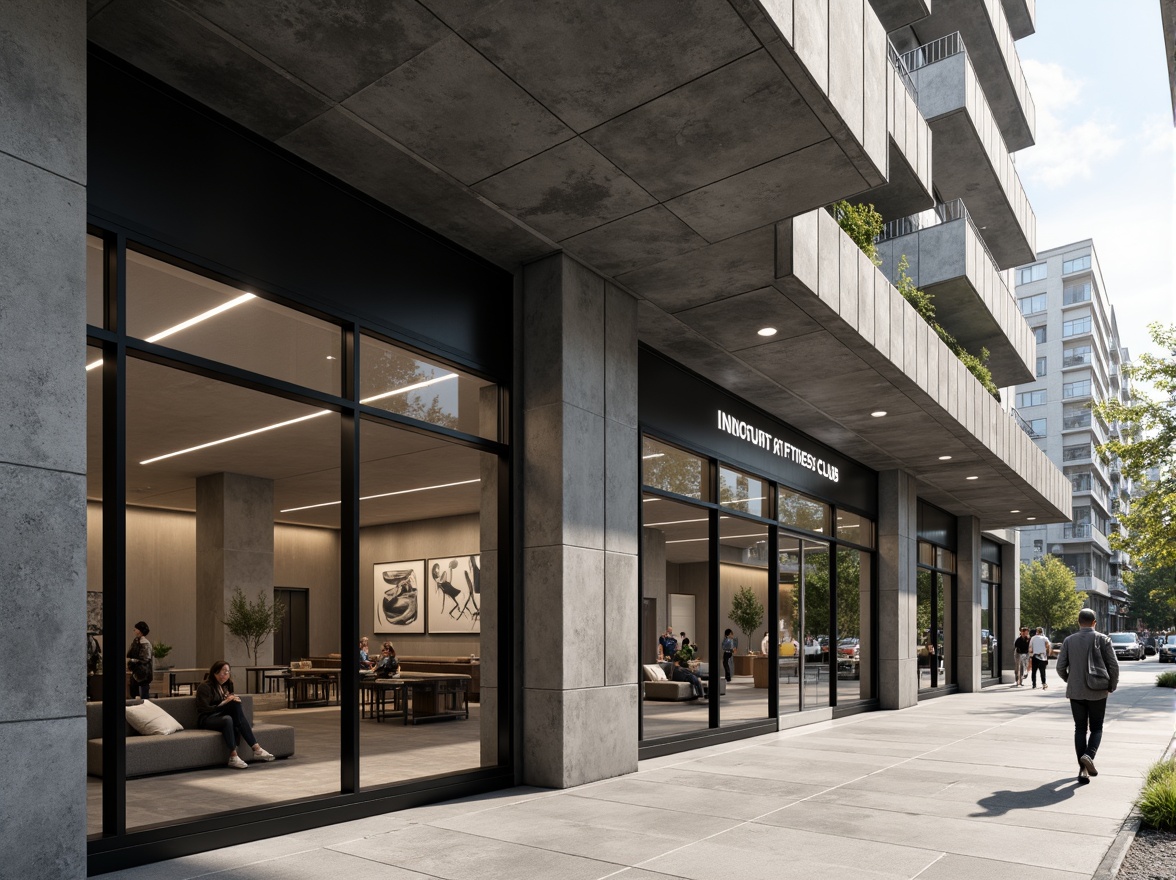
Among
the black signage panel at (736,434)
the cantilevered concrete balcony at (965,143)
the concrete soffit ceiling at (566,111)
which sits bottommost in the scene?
the black signage panel at (736,434)

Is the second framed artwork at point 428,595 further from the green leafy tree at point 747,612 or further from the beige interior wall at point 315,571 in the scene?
the green leafy tree at point 747,612

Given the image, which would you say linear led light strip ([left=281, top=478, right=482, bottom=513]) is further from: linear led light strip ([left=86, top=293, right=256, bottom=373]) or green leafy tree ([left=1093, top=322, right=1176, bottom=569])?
green leafy tree ([left=1093, top=322, right=1176, bottom=569])

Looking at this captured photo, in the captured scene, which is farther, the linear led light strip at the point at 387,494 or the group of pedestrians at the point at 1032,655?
the group of pedestrians at the point at 1032,655

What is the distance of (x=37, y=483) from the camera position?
5.34 metres

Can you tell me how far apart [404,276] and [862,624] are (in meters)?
15.5

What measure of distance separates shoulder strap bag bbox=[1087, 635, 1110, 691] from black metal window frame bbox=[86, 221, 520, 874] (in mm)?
6048

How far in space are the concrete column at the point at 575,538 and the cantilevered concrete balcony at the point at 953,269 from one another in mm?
12966

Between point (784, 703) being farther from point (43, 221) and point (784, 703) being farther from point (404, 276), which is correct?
point (43, 221)

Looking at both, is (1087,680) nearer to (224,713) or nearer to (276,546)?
(224,713)

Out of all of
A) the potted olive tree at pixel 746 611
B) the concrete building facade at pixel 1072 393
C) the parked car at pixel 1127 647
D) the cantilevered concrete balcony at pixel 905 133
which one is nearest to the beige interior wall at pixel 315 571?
the potted olive tree at pixel 746 611

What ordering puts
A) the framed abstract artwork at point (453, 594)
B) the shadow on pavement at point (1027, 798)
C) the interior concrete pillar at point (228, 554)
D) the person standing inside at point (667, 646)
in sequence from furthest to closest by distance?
the person standing inside at point (667, 646) < the framed abstract artwork at point (453, 594) < the interior concrete pillar at point (228, 554) < the shadow on pavement at point (1027, 798)

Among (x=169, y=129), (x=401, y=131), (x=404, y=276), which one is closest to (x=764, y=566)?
(x=404, y=276)

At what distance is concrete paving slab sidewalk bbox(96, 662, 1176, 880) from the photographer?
21.0ft

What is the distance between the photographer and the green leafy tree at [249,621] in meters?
19.8
